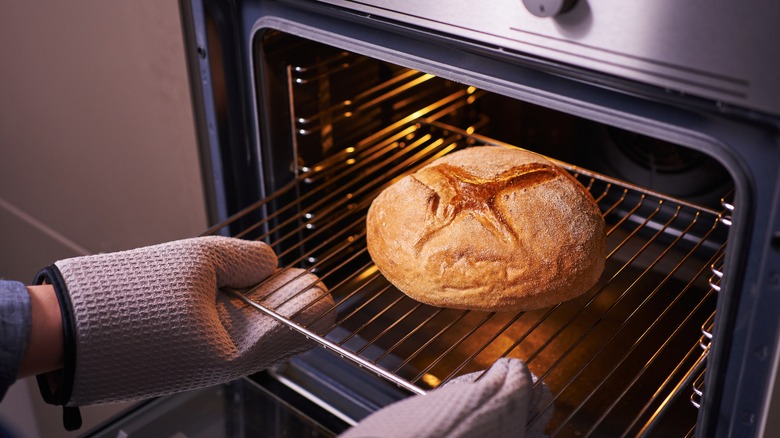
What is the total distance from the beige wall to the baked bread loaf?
1.19 feet

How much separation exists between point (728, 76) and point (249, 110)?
2.16 ft

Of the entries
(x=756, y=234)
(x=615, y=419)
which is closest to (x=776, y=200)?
(x=756, y=234)

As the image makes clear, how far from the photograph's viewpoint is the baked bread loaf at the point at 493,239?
94cm

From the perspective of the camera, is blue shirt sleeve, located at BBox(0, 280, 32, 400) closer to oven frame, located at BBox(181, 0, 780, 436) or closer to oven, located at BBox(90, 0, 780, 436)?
oven, located at BBox(90, 0, 780, 436)

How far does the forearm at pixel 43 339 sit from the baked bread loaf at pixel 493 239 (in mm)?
408

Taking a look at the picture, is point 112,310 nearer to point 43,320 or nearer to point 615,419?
point 43,320

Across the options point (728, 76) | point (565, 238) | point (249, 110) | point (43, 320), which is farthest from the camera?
point (249, 110)

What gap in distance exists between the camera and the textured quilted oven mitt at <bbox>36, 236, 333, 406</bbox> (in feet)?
2.73

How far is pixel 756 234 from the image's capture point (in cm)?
67

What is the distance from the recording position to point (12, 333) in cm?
78

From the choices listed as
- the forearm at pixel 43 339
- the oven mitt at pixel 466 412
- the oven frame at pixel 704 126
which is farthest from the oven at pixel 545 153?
the forearm at pixel 43 339

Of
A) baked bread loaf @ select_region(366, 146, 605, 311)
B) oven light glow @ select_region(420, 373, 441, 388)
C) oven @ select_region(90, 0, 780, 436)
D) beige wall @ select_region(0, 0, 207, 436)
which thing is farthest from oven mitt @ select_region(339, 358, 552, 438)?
beige wall @ select_region(0, 0, 207, 436)

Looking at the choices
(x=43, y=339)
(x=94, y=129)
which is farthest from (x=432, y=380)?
(x=94, y=129)

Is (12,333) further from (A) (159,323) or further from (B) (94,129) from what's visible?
(B) (94,129)
